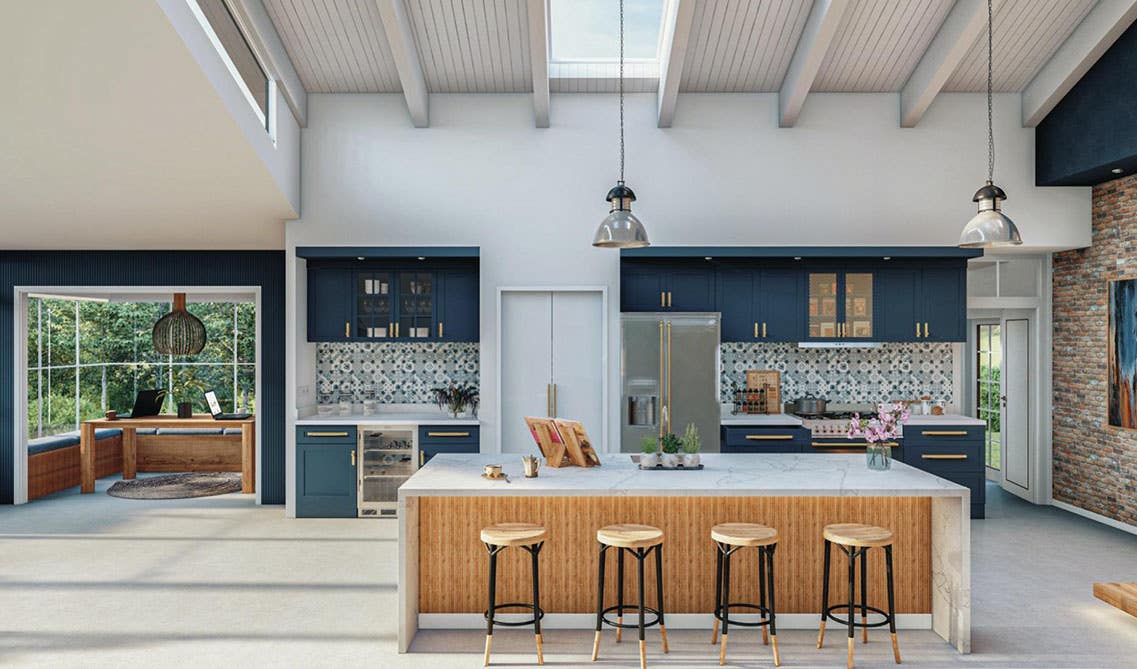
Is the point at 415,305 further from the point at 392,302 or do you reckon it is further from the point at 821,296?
the point at 821,296

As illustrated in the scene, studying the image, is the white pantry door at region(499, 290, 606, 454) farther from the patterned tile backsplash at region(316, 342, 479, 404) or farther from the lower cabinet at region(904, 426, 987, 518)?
the lower cabinet at region(904, 426, 987, 518)

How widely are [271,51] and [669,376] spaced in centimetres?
449

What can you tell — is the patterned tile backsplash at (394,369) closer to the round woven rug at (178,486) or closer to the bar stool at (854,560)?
the round woven rug at (178,486)

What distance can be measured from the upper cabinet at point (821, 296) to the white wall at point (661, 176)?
1.15 feet

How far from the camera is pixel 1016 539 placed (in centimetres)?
680

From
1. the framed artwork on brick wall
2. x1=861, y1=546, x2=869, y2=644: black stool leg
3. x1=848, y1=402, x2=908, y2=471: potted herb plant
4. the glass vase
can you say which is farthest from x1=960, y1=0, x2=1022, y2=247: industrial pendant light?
the framed artwork on brick wall

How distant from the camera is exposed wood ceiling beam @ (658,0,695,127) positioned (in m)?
6.44

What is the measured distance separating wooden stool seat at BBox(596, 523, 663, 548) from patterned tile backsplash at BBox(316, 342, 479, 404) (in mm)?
4152

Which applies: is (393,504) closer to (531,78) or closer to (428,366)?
(428,366)

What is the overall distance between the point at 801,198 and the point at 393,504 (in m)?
4.92

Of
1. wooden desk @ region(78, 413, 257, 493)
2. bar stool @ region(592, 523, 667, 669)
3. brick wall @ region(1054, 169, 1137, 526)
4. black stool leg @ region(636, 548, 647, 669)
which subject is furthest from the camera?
wooden desk @ region(78, 413, 257, 493)

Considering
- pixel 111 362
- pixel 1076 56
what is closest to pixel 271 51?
pixel 1076 56

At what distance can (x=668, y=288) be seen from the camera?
7.49 meters

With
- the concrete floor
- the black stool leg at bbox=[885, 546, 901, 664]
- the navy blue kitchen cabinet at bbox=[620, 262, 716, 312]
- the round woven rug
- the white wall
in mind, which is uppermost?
the white wall
